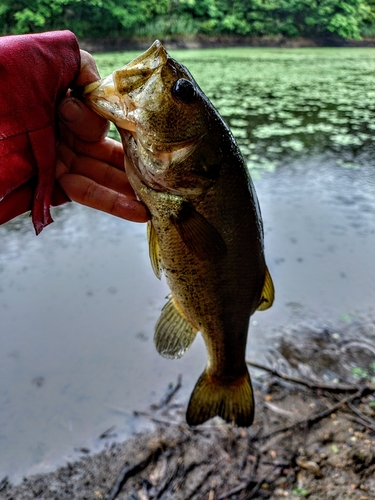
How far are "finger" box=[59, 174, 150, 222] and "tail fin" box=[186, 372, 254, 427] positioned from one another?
2.79 feet

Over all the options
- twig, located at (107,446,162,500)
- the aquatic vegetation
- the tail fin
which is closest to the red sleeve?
the tail fin

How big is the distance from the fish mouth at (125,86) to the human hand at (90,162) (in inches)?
7.2

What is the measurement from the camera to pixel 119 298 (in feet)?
13.3

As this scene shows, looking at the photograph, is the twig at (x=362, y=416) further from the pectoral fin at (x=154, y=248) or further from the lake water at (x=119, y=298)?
the pectoral fin at (x=154, y=248)

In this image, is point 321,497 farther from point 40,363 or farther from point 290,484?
point 40,363

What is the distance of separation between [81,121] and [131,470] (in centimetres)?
187

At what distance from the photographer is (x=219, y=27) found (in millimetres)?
30516

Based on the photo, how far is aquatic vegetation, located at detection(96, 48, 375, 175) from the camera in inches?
305

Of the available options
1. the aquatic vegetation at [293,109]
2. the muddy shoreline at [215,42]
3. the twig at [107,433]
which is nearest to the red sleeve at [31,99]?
the twig at [107,433]

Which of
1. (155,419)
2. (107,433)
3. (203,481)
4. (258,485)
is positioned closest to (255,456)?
(258,485)

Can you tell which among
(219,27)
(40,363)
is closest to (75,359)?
(40,363)

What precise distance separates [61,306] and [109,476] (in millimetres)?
1876

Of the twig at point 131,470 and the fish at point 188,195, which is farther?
the twig at point 131,470

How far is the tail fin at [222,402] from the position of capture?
1.95 metres
